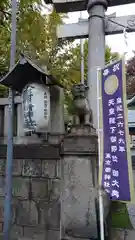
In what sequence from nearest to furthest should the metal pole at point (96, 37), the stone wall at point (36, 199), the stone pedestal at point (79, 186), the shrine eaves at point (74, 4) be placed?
the stone pedestal at point (79, 186)
the stone wall at point (36, 199)
the metal pole at point (96, 37)
the shrine eaves at point (74, 4)

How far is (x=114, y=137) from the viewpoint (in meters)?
3.21

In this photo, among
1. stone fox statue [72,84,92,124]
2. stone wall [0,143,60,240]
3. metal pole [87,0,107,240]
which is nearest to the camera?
stone fox statue [72,84,92,124]

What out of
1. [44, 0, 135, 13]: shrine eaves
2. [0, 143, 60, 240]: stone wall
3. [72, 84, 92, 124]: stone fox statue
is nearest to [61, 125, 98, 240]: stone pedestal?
[72, 84, 92, 124]: stone fox statue

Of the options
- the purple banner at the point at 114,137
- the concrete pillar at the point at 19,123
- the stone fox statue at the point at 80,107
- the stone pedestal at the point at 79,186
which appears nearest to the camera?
the purple banner at the point at 114,137

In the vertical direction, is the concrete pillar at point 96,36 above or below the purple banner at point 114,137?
above

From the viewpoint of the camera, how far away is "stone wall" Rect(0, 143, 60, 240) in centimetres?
397

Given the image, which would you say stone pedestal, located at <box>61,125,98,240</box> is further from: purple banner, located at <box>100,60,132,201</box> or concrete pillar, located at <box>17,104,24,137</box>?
concrete pillar, located at <box>17,104,24,137</box>

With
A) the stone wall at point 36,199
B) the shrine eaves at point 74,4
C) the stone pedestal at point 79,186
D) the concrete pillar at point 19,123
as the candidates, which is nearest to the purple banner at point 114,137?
the stone pedestal at point 79,186

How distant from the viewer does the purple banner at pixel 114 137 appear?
308 centimetres

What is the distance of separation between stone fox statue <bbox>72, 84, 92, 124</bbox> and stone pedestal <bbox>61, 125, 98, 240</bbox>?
0.49 feet

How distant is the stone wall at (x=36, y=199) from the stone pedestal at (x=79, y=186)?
326 millimetres

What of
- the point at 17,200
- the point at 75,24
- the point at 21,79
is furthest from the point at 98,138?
the point at 75,24

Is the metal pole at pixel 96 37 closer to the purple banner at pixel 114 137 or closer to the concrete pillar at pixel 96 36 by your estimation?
the concrete pillar at pixel 96 36

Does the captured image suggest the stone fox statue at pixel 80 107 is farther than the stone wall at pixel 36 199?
No
